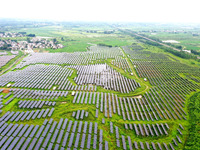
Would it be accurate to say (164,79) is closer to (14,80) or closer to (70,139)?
(70,139)

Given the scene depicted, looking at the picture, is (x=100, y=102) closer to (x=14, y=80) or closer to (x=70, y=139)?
(x=70, y=139)

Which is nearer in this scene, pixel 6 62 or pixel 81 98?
pixel 81 98

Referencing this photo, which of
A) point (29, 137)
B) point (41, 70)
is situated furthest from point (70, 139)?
point (41, 70)

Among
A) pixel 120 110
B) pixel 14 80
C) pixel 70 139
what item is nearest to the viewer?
pixel 70 139

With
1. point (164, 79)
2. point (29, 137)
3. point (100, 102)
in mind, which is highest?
point (164, 79)

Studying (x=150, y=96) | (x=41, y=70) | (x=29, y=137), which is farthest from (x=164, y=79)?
(x=41, y=70)

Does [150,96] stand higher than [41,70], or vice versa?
[41,70]

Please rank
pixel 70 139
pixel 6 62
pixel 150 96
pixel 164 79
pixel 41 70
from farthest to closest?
pixel 6 62, pixel 41 70, pixel 164 79, pixel 150 96, pixel 70 139
